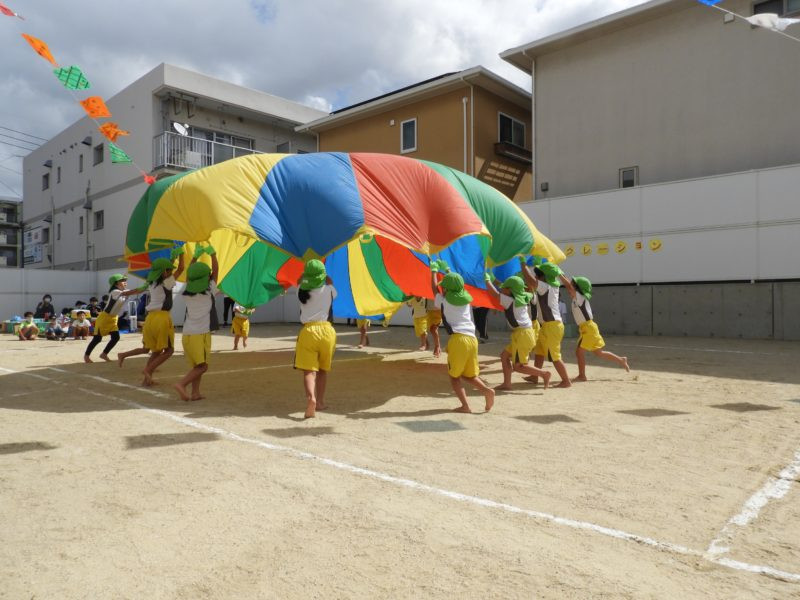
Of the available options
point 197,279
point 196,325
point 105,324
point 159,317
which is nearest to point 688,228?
point 197,279

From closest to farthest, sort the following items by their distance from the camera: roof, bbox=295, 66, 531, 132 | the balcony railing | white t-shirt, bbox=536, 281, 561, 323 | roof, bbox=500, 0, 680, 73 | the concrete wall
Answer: white t-shirt, bbox=536, 281, 561, 323, the concrete wall, roof, bbox=500, 0, 680, 73, roof, bbox=295, 66, 531, 132, the balcony railing

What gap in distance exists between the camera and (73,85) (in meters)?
8.45

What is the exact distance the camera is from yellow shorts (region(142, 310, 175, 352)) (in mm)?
7711

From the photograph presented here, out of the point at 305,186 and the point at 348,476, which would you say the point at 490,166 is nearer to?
the point at 305,186

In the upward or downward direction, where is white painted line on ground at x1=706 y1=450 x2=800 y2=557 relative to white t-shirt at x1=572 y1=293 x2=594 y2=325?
downward

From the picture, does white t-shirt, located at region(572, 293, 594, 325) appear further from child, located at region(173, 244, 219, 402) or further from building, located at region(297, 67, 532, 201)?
building, located at region(297, 67, 532, 201)

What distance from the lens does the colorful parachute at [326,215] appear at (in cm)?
635

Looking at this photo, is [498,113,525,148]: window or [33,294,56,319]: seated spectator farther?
[498,113,525,148]: window

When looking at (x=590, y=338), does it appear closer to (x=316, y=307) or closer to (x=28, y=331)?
(x=316, y=307)

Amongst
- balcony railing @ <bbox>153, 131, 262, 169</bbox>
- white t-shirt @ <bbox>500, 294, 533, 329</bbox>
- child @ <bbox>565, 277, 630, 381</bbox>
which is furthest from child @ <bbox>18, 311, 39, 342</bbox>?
child @ <bbox>565, 277, 630, 381</bbox>

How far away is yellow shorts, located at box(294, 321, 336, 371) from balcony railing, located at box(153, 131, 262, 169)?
1693 cm

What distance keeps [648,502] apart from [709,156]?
1417cm

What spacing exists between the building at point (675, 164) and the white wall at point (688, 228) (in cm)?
3

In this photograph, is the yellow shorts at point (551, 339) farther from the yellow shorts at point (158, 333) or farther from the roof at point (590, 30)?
the roof at point (590, 30)
